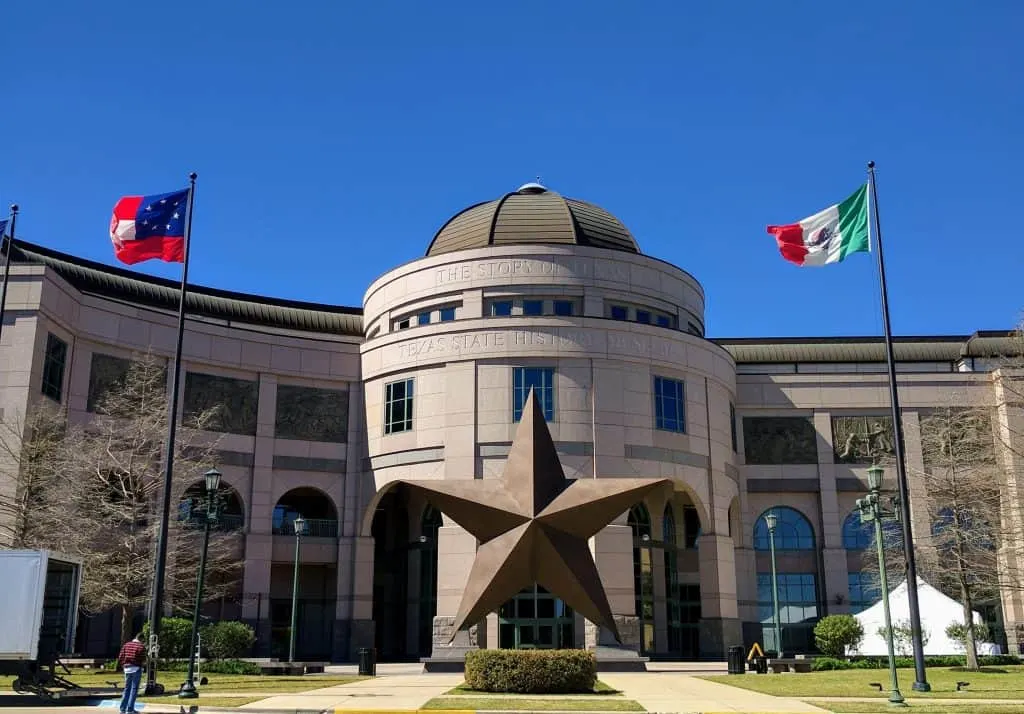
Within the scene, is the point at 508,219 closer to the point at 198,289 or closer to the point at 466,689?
the point at 198,289

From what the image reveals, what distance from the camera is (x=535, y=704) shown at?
2136cm

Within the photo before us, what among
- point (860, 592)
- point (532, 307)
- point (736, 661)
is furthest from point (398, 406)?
point (860, 592)

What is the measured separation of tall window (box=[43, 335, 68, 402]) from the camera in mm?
41750

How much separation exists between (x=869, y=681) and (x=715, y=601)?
17.6 metres

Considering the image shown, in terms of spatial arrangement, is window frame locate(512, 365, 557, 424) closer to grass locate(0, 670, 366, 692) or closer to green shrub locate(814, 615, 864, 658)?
green shrub locate(814, 615, 864, 658)

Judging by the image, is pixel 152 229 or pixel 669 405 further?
pixel 669 405

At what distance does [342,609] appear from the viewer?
160 ft

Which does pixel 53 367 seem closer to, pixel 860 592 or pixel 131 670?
pixel 131 670

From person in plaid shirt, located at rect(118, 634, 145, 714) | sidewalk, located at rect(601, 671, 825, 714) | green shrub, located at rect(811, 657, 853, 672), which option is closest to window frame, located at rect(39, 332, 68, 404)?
person in plaid shirt, located at rect(118, 634, 145, 714)

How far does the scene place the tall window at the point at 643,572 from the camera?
47219 mm

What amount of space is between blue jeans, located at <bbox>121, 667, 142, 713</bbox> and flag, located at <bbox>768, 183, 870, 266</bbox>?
21.7 metres

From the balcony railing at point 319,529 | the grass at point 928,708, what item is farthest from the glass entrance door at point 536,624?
the grass at point 928,708

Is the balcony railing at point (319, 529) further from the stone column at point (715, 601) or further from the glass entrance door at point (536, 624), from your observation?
the stone column at point (715, 601)

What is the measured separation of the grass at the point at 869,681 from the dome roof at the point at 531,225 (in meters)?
23.6
